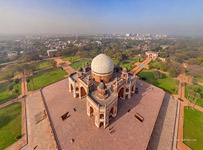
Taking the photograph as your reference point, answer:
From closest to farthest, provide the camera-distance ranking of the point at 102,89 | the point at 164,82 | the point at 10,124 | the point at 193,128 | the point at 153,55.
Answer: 1. the point at 102,89
2. the point at 193,128
3. the point at 10,124
4. the point at 164,82
5. the point at 153,55

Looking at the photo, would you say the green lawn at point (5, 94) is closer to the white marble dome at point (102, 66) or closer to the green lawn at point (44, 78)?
the green lawn at point (44, 78)

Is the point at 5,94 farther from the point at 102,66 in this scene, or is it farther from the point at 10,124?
the point at 102,66

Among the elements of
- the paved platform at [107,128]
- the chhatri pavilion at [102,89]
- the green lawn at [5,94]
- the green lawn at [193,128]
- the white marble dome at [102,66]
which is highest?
the white marble dome at [102,66]

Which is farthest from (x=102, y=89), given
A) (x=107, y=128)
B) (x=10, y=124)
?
(x=10, y=124)

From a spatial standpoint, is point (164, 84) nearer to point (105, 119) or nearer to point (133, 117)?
point (133, 117)

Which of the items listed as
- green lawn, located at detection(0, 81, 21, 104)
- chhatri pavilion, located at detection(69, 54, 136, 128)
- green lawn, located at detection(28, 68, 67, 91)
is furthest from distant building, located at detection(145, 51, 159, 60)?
green lawn, located at detection(0, 81, 21, 104)

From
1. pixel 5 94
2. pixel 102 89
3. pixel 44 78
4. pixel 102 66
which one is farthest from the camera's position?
pixel 44 78

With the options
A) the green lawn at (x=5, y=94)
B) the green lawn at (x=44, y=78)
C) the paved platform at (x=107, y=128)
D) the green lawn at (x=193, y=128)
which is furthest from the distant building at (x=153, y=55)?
the green lawn at (x=5, y=94)
